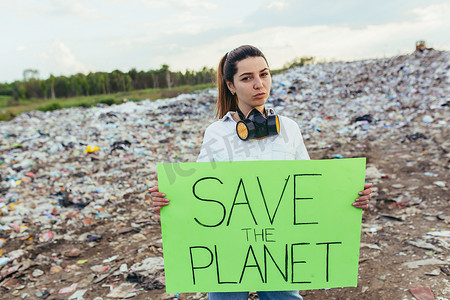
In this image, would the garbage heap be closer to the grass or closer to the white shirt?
the white shirt

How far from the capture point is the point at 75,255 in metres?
3.21

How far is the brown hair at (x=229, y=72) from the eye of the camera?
4.60 ft

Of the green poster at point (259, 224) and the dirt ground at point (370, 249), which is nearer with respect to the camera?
the green poster at point (259, 224)

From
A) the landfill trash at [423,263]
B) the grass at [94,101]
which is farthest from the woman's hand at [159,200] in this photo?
the grass at [94,101]

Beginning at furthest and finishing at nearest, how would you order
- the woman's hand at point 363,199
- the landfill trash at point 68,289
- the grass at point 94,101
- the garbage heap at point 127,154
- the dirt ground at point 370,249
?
the grass at point 94,101, the garbage heap at point 127,154, the landfill trash at point 68,289, the dirt ground at point 370,249, the woman's hand at point 363,199

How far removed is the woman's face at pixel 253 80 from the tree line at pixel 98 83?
76.3ft

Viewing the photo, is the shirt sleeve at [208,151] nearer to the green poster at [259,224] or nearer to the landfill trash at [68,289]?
the green poster at [259,224]

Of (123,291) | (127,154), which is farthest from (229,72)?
(127,154)

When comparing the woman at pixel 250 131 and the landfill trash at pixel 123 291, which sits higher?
the woman at pixel 250 131

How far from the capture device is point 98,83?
30.1m

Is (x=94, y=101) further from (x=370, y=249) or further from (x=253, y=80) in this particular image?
(x=253, y=80)

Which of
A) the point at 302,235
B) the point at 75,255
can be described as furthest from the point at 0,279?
the point at 302,235

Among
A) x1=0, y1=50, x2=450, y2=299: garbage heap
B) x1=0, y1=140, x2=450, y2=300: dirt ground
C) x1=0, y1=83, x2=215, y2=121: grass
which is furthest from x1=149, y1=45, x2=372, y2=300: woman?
x1=0, y1=83, x2=215, y2=121: grass

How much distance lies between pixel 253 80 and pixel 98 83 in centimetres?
3177
